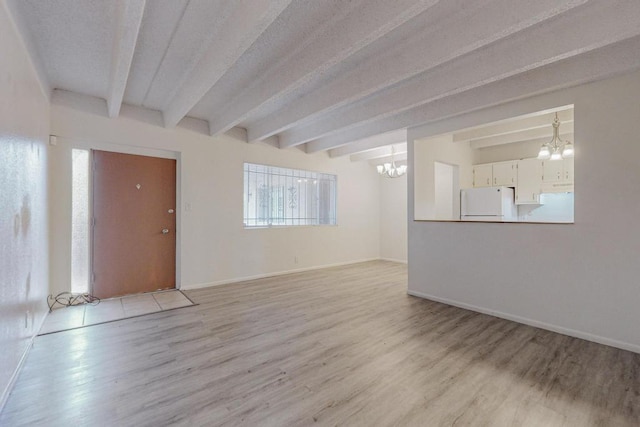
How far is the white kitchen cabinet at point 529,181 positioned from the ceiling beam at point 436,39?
4136 millimetres

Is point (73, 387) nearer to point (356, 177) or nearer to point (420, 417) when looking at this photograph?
point (420, 417)

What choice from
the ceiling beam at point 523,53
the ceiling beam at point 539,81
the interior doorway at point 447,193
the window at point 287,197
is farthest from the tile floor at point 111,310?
the interior doorway at point 447,193

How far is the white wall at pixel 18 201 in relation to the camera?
181 cm

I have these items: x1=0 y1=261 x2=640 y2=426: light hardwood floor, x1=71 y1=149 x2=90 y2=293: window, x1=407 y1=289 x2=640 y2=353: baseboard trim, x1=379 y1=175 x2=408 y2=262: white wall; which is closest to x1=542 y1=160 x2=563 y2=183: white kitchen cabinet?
x1=379 y1=175 x2=408 y2=262: white wall

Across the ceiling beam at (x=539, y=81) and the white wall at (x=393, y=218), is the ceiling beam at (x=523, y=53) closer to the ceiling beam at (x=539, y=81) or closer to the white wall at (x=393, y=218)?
the ceiling beam at (x=539, y=81)

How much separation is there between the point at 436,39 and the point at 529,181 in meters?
4.31

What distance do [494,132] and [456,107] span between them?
1438 mm

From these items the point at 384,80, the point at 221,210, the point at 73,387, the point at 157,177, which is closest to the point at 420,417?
the point at 73,387

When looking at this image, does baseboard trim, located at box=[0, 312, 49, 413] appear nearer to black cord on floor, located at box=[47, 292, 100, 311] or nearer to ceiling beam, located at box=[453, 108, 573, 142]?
black cord on floor, located at box=[47, 292, 100, 311]

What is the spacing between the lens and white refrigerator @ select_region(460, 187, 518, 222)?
16.7 feet

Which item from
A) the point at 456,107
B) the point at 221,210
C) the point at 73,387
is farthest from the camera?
the point at 221,210

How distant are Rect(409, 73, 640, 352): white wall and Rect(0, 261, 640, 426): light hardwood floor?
25 centimetres

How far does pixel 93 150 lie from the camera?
3.95m

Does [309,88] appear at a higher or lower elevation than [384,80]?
higher
